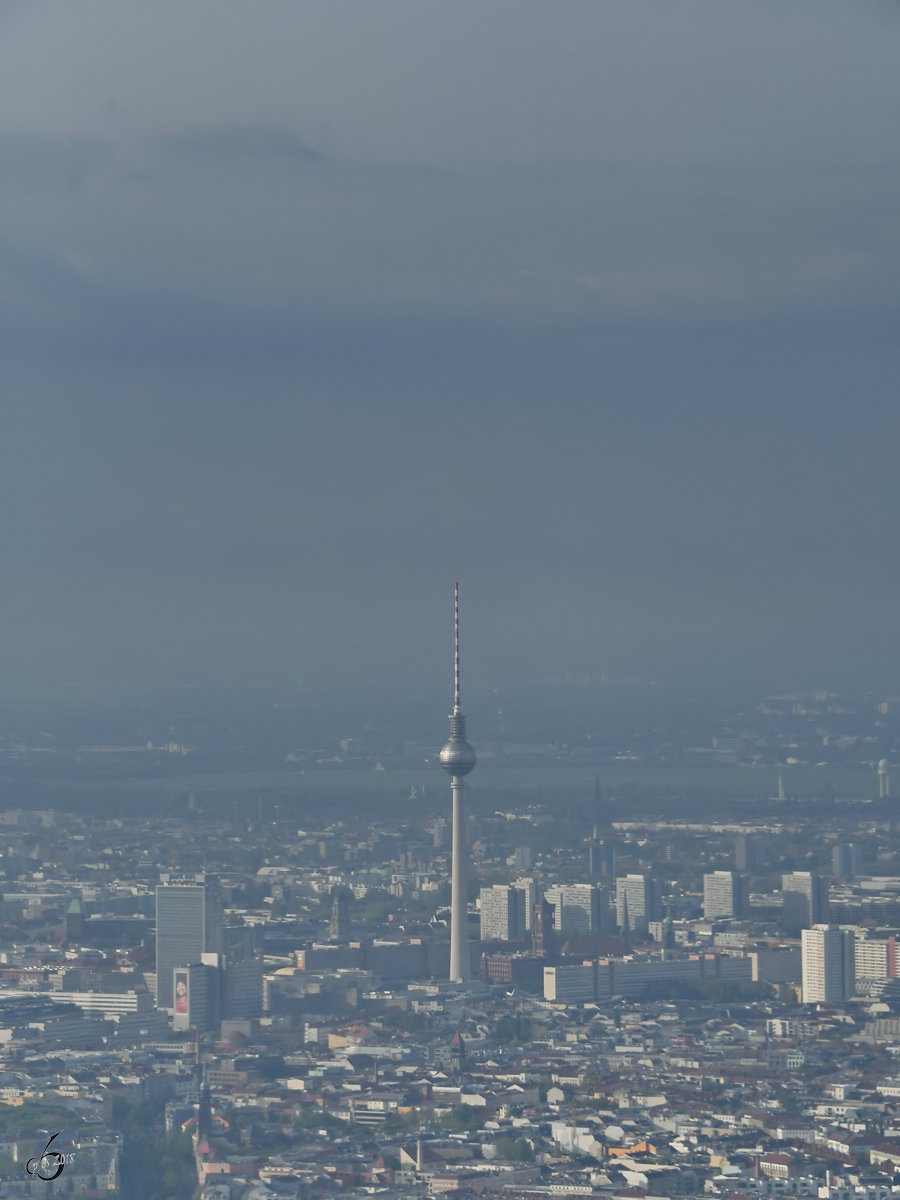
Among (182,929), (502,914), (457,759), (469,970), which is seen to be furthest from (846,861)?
(182,929)

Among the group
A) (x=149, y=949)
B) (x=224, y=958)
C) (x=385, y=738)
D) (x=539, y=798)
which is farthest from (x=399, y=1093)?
(x=385, y=738)

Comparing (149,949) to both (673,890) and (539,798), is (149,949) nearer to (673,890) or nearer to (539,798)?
(673,890)

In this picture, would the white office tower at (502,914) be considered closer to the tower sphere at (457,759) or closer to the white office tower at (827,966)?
the tower sphere at (457,759)

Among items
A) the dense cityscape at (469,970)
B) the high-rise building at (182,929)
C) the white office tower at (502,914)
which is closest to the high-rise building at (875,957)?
the dense cityscape at (469,970)

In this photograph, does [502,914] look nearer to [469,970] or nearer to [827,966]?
[469,970]

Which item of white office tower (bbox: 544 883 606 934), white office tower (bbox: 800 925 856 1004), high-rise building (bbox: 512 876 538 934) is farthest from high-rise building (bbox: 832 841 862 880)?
white office tower (bbox: 800 925 856 1004)

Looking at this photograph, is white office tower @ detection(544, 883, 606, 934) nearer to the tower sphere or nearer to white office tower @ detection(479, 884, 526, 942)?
white office tower @ detection(479, 884, 526, 942)
